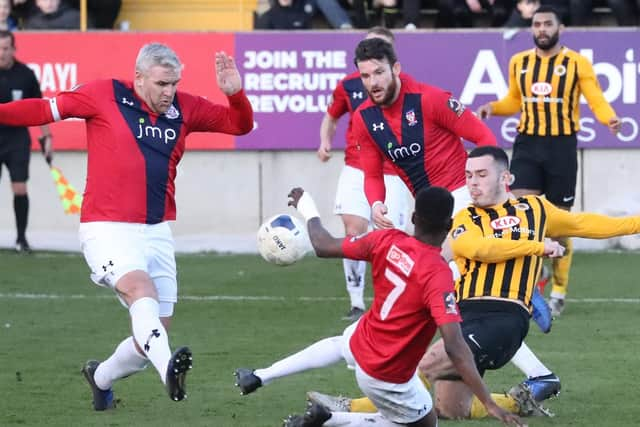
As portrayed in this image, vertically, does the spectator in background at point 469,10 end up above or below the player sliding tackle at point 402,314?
above

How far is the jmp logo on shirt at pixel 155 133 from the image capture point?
815 cm


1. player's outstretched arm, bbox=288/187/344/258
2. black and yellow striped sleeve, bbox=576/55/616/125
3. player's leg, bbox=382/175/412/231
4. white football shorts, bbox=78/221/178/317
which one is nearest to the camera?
player's outstretched arm, bbox=288/187/344/258

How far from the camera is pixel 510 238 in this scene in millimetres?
7973

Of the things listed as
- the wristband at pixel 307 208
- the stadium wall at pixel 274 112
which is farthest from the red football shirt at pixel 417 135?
the stadium wall at pixel 274 112

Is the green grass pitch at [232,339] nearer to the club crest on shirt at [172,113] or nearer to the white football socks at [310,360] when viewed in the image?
the white football socks at [310,360]

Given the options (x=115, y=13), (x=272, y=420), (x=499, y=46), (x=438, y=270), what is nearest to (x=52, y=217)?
(x=115, y=13)

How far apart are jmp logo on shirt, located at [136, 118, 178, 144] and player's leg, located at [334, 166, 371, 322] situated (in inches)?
149

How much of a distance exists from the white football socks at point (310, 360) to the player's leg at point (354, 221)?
453 cm

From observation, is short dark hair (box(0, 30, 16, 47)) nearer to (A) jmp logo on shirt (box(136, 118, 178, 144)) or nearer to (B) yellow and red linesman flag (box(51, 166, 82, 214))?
(B) yellow and red linesman flag (box(51, 166, 82, 214))

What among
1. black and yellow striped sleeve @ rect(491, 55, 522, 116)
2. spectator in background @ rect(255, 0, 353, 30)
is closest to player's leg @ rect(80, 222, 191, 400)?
black and yellow striped sleeve @ rect(491, 55, 522, 116)

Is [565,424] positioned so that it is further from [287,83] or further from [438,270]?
[287,83]

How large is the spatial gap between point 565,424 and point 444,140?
2728 mm

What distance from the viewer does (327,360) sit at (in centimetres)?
724

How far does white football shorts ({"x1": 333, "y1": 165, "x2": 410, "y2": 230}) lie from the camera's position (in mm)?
12031
